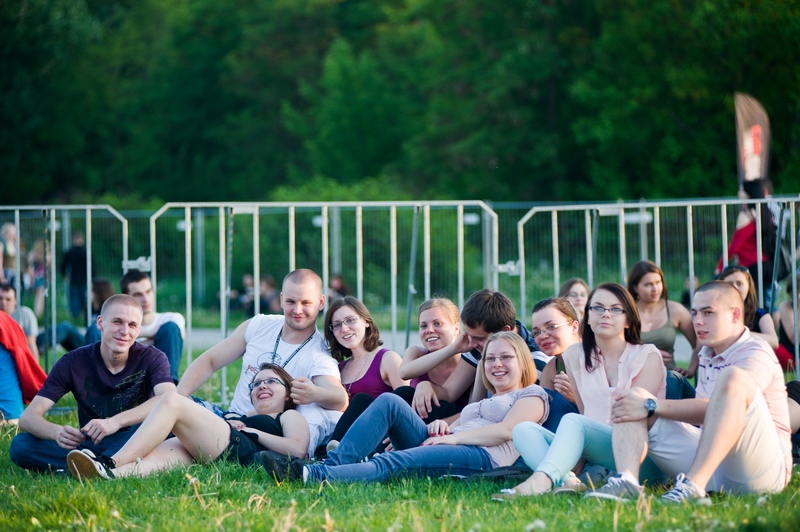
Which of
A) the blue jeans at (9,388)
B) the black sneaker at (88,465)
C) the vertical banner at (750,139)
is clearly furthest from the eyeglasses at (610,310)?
the vertical banner at (750,139)

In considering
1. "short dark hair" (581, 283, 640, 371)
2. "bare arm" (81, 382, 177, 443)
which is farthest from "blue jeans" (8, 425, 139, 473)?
"short dark hair" (581, 283, 640, 371)

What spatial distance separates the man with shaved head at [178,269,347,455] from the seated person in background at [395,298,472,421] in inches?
18.6

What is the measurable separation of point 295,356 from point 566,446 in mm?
2260

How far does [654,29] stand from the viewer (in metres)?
26.1

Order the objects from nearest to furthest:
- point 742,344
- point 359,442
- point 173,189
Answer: point 742,344, point 359,442, point 173,189

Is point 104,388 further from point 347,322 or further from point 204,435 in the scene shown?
point 347,322

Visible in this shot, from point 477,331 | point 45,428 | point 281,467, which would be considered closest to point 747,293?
point 477,331

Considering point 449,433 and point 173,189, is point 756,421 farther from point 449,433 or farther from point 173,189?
point 173,189

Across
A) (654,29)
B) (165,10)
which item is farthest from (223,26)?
(654,29)

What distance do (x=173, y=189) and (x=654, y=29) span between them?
20340 mm

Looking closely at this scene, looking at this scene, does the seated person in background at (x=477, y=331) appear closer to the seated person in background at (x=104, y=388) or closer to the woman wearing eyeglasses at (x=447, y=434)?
the woman wearing eyeglasses at (x=447, y=434)

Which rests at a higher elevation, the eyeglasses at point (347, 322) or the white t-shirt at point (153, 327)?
the eyeglasses at point (347, 322)

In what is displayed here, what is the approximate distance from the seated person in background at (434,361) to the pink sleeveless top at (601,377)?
85cm

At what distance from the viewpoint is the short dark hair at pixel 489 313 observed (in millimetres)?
6227
